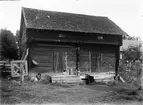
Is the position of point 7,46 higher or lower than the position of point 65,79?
higher

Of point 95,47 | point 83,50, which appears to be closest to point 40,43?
point 83,50

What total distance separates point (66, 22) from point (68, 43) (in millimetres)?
2580

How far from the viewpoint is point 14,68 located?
15500 mm

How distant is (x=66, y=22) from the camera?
19.2 metres

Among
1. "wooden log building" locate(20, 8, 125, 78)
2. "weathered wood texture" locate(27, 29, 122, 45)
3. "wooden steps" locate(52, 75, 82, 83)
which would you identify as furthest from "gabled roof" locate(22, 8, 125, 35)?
"wooden steps" locate(52, 75, 82, 83)

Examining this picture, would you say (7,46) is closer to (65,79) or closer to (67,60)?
(67,60)

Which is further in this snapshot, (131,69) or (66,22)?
(131,69)

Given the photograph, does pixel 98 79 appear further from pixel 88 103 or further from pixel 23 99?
pixel 23 99

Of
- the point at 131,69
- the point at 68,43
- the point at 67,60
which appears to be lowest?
the point at 131,69

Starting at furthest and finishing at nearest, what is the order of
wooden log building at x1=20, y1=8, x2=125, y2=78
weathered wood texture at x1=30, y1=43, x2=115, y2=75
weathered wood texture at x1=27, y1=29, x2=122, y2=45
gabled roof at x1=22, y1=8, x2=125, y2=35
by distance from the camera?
gabled roof at x1=22, y1=8, x2=125, y2=35 → weathered wood texture at x1=30, y1=43, x2=115, y2=75 → wooden log building at x1=20, y1=8, x2=125, y2=78 → weathered wood texture at x1=27, y1=29, x2=122, y2=45

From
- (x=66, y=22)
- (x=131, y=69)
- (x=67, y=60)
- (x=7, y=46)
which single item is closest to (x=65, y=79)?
(x=67, y=60)

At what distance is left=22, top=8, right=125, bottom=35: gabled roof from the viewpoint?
17.4 meters

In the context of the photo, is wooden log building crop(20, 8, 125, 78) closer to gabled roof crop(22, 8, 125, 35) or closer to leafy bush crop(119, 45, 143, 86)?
gabled roof crop(22, 8, 125, 35)

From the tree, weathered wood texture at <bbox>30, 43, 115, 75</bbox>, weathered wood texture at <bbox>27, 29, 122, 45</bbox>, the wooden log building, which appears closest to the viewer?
weathered wood texture at <bbox>27, 29, 122, 45</bbox>
